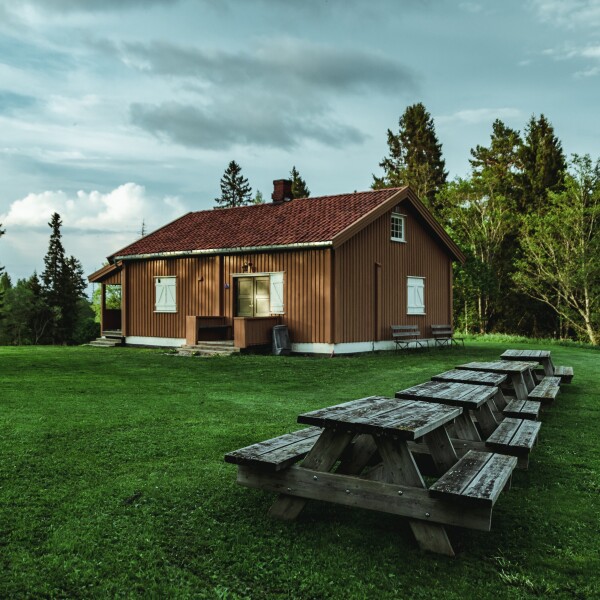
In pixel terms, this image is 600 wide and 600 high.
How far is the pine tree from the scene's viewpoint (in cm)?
3691

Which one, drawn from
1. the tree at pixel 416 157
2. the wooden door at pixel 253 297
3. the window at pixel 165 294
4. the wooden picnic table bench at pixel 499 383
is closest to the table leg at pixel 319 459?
the wooden picnic table bench at pixel 499 383

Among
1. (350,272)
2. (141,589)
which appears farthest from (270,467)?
(350,272)

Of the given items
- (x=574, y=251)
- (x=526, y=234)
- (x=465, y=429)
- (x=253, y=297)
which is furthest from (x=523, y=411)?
(x=526, y=234)

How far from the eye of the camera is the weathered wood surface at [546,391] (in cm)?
712

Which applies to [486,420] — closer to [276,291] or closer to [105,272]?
[276,291]

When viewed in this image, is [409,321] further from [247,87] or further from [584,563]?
[584,563]

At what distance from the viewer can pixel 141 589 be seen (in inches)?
114

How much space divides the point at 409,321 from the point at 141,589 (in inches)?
685

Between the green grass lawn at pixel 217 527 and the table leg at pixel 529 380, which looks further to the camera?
the table leg at pixel 529 380

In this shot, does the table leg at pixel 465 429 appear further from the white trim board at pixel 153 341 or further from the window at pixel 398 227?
the white trim board at pixel 153 341

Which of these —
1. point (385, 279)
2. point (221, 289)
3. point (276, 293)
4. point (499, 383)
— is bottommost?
point (499, 383)

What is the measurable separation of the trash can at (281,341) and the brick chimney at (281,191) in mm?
6460

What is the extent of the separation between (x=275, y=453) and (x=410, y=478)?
0.92 m

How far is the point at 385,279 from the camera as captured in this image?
18625 mm
